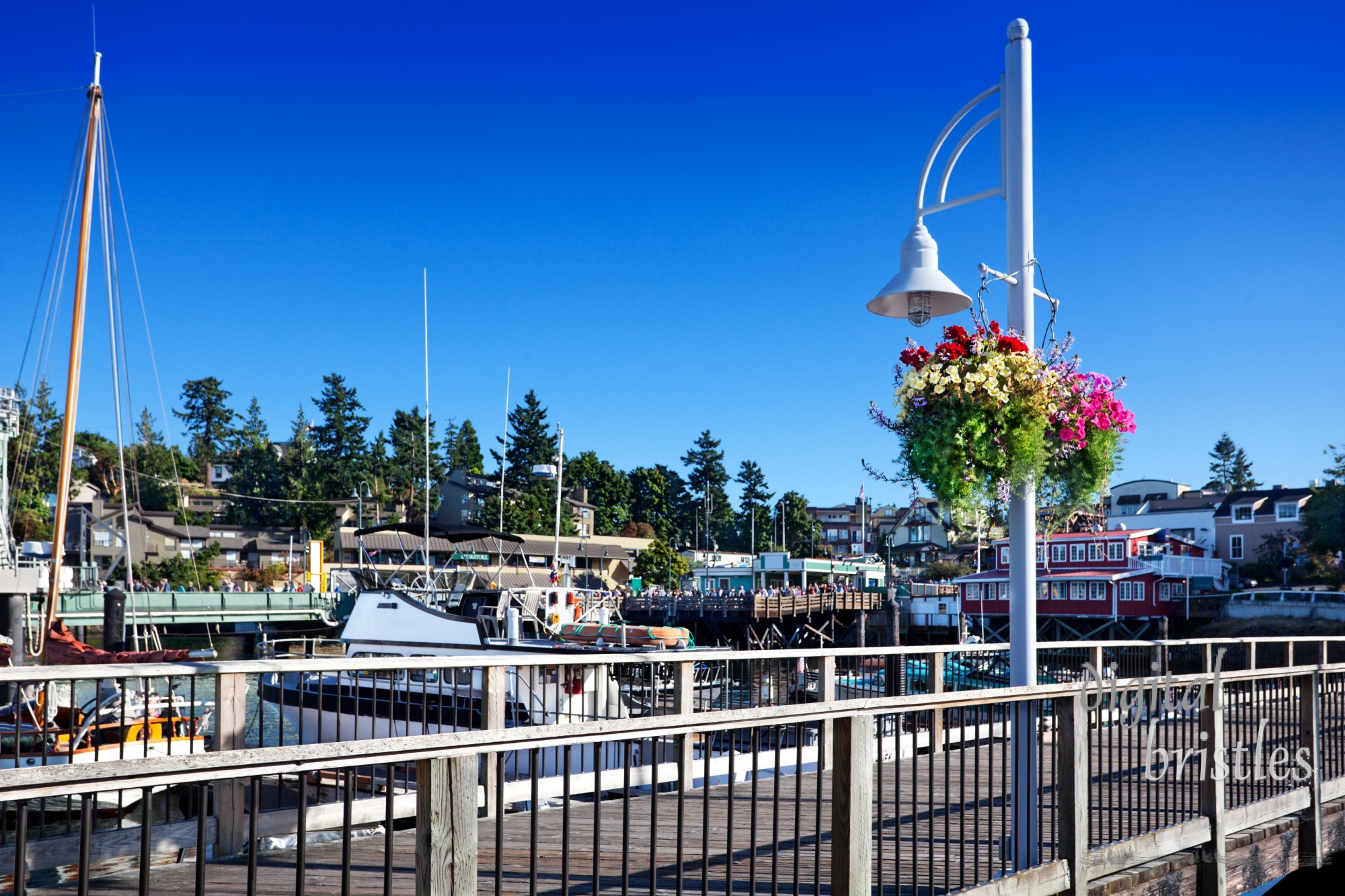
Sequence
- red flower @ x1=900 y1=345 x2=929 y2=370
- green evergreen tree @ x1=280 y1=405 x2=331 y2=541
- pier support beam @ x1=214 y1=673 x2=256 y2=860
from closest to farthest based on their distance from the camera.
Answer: pier support beam @ x1=214 y1=673 x2=256 y2=860 → red flower @ x1=900 y1=345 x2=929 y2=370 → green evergreen tree @ x1=280 y1=405 x2=331 y2=541

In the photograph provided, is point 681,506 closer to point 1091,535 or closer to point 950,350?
point 1091,535

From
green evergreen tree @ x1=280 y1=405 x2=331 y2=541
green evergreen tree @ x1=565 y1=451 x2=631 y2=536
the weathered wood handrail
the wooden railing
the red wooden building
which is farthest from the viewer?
green evergreen tree @ x1=565 y1=451 x2=631 y2=536

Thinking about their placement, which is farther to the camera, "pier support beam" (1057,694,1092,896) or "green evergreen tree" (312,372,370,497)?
"green evergreen tree" (312,372,370,497)

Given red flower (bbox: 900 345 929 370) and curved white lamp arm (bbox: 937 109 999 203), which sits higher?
curved white lamp arm (bbox: 937 109 999 203)

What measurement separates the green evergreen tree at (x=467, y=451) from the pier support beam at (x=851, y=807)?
104166 millimetres

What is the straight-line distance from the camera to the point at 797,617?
64250mm

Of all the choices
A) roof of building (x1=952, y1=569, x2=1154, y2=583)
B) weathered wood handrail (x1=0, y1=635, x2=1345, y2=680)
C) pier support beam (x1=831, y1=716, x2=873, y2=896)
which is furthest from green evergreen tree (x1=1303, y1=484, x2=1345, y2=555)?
pier support beam (x1=831, y1=716, x2=873, y2=896)

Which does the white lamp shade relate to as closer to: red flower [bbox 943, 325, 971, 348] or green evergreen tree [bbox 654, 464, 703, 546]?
red flower [bbox 943, 325, 971, 348]

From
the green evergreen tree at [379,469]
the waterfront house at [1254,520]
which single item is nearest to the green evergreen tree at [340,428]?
the green evergreen tree at [379,469]

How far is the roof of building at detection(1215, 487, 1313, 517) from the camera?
252ft

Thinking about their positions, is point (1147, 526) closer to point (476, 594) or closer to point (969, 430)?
point (476, 594)

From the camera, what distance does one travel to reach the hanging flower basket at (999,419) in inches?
251

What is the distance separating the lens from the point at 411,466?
105 meters

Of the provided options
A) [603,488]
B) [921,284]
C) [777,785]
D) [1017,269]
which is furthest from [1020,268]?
[603,488]
